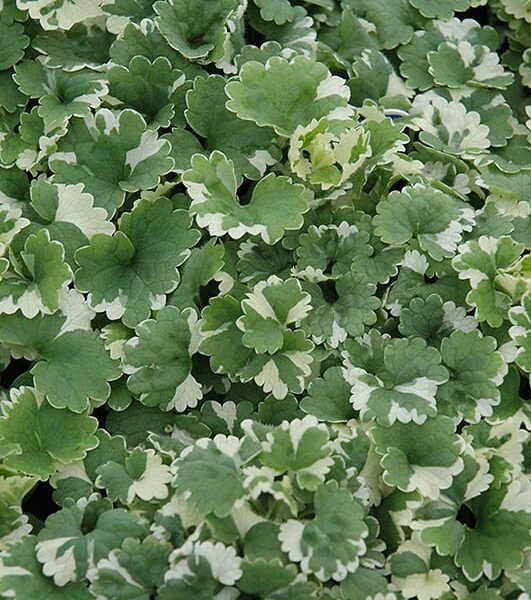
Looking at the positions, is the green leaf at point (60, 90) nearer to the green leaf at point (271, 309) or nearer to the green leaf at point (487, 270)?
the green leaf at point (271, 309)

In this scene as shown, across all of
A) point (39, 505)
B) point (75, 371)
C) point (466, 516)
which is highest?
point (75, 371)

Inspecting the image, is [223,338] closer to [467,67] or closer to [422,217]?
[422,217]

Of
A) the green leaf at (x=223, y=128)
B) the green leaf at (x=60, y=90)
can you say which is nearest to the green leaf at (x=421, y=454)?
the green leaf at (x=223, y=128)

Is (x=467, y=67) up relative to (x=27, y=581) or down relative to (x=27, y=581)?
up

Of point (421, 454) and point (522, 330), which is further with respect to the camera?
point (522, 330)

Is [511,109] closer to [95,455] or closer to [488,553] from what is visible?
[488,553]

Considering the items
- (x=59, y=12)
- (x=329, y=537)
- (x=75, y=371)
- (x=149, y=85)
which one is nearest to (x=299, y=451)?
(x=329, y=537)
